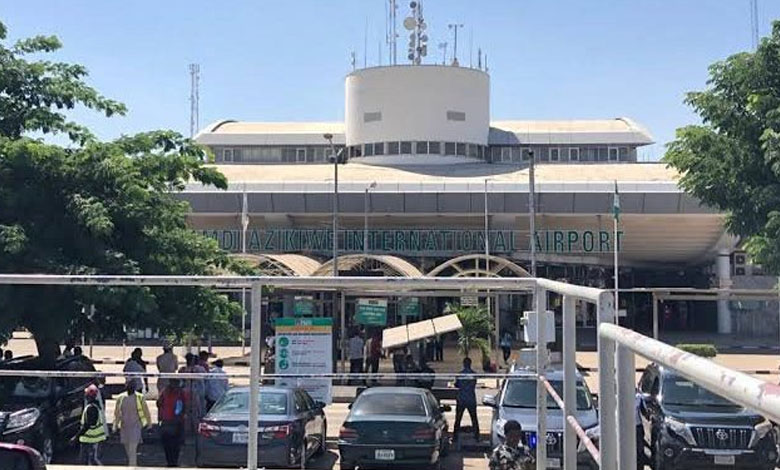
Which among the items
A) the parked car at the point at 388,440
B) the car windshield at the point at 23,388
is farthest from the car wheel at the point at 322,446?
the car windshield at the point at 23,388

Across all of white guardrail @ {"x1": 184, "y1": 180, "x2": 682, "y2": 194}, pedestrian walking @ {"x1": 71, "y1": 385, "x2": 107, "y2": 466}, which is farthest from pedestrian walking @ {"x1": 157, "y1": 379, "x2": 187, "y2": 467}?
white guardrail @ {"x1": 184, "y1": 180, "x2": 682, "y2": 194}

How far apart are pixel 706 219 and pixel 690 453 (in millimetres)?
35843

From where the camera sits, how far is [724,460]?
11492 mm

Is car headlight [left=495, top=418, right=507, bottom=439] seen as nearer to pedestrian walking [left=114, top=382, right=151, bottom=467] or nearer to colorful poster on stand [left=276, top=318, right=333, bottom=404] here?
pedestrian walking [left=114, top=382, right=151, bottom=467]

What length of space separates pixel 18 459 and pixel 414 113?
5484 centimetres

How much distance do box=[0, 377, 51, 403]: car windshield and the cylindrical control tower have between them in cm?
4506

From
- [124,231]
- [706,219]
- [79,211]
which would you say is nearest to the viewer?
[79,211]

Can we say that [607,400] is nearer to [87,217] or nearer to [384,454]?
[384,454]

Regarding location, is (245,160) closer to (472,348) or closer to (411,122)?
(411,122)

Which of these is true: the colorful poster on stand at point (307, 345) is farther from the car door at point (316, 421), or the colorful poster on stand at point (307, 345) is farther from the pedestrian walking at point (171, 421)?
the pedestrian walking at point (171, 421)

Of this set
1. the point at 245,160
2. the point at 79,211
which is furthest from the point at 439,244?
the point at 79,211

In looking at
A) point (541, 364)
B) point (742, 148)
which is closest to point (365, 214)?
point (742, 148)

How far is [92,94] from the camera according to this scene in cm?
1780

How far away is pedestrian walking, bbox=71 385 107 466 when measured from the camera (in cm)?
1222
